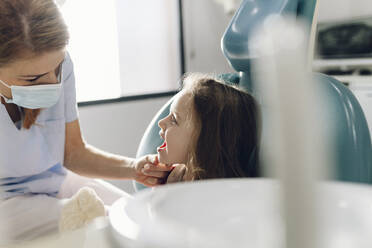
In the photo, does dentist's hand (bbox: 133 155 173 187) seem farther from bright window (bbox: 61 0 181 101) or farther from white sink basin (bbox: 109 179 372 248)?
bright window (bbox: 61 0 181 101)

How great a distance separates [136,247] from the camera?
6.9 inches

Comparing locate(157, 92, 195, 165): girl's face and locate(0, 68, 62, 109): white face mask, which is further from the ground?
locate(0, 68, 62, 109): white face mask

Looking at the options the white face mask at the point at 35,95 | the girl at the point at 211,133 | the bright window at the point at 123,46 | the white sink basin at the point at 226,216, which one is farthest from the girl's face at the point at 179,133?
the bright window at the point at 123,46

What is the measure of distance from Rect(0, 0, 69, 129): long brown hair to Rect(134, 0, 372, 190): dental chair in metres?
0.37

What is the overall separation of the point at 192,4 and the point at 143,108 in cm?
82

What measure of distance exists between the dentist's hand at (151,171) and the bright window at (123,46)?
128 centimetres

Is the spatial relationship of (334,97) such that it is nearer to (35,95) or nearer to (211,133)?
(211,133)

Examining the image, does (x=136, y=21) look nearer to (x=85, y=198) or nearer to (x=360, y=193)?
(x=85, y=198)

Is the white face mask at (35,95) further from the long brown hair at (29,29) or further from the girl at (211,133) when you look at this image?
the girl at (211,133)

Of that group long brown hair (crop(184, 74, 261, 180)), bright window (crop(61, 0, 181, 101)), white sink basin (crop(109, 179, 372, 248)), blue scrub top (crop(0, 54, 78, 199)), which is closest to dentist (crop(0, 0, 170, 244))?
blue scrub top (crop(0, 54, 78, 199))

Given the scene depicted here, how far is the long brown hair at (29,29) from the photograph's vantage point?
0.73 metres

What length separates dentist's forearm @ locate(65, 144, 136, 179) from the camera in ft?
3.34

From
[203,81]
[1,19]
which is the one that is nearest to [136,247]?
[1,19]

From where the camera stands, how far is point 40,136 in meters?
0.99
